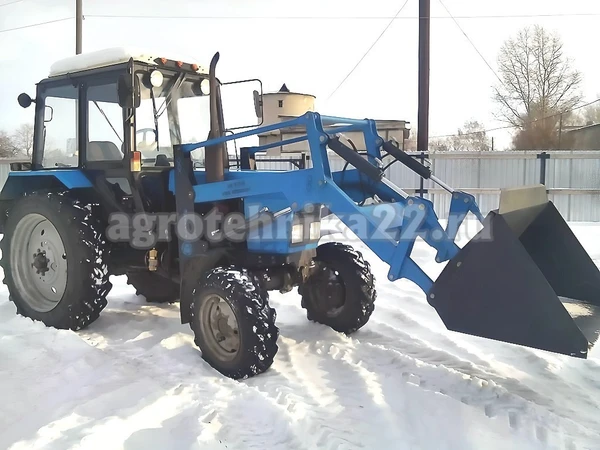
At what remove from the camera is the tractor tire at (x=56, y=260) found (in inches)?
185

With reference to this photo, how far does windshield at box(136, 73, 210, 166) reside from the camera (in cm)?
474

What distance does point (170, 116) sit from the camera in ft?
16.4

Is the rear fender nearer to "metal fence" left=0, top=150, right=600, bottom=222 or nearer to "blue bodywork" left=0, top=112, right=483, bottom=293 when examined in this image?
"blue bodywork" left=0, top=112, right=483, bottom=293

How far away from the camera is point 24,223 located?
5.22 metres

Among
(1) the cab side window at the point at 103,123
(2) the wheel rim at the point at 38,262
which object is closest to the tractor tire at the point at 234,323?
(1) the cab side window at the point at 103,123

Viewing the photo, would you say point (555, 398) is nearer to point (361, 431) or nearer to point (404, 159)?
point (361, 431)

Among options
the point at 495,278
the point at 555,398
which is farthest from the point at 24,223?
the point at 555,398

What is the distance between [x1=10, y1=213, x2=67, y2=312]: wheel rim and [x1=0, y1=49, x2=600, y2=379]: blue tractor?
15mm

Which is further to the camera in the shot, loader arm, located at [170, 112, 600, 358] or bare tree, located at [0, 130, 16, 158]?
bare tree, located at [0, 130, 16, 158]

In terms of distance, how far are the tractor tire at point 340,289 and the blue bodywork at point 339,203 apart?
0.44 m

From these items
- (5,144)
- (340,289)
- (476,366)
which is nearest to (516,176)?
(340,289)

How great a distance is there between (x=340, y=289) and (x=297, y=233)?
2.87 ft

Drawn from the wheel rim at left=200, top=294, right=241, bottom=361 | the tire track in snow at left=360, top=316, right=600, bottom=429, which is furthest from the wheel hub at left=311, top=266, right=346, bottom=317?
the wheel rim at left=200, top=294, right=241, bottom=361

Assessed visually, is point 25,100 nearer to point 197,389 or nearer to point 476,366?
point 197,389
